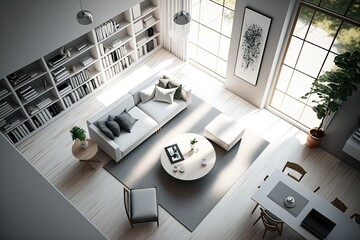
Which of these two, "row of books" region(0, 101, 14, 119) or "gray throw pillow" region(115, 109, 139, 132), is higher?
"row of books" region(0, 101, 14, 119)

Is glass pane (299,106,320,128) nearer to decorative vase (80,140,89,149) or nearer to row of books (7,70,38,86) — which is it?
decorative vase (80,140,89,149)

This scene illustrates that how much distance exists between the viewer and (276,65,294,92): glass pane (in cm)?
747

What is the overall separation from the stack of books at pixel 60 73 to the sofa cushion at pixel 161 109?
5.68ft

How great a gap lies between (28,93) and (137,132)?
2.35 meters

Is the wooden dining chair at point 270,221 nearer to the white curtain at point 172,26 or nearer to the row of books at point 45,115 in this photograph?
the white curtain at point 172,26

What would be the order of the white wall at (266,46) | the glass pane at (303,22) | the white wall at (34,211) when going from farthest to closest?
the white wall at (266,46) → the glass pane at (303,22) → the white wall at (34,211)

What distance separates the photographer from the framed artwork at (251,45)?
265 inches

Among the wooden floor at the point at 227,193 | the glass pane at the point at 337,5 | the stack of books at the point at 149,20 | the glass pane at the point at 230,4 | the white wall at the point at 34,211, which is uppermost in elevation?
the white wall at the point at 34,211

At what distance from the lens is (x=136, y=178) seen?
22.7 feet

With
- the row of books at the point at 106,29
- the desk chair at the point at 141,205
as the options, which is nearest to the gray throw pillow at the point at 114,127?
the desk chair at the point at 141,205

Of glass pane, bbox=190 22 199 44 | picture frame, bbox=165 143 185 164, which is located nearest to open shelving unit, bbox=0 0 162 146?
glass pane, bbox=190 22 199 44

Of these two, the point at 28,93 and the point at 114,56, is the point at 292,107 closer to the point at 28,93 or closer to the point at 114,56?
the point at 114,56

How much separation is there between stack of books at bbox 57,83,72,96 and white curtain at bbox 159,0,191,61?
254 cm

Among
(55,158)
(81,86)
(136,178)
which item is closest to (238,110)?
(136,178)
